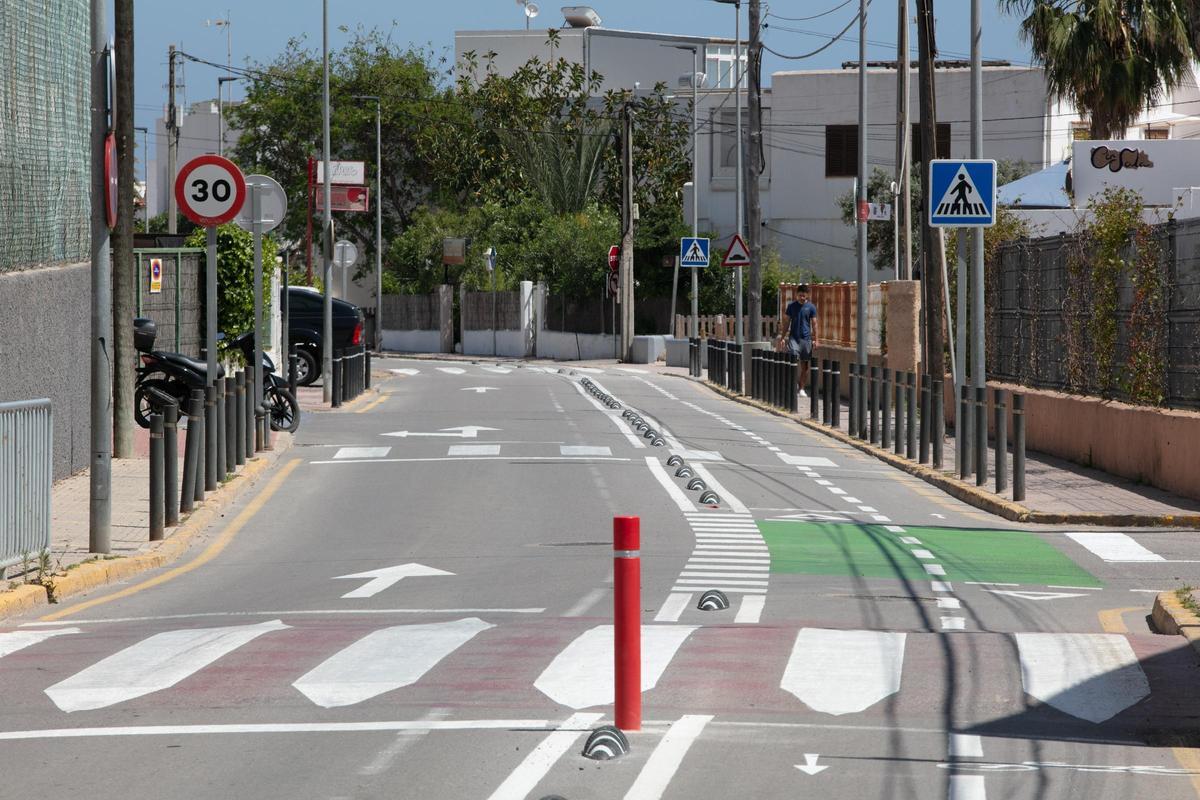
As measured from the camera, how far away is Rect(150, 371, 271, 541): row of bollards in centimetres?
1441

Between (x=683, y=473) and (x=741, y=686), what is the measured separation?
11171mm

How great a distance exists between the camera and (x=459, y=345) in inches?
2766

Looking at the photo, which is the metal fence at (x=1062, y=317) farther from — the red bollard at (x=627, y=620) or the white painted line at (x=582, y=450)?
the red bollard at (x=627, y=620)

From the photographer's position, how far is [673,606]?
11047mm

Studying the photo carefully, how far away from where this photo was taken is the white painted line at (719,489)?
16844 mm

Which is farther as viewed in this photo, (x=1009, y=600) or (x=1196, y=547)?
(x=1196, y=547)

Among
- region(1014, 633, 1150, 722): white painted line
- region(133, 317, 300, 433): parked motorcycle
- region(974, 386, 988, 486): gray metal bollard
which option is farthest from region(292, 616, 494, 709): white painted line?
region(133, 317, 300, 433): parked motorcycle

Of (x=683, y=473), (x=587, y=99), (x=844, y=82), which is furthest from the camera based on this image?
(x=587, y=99)

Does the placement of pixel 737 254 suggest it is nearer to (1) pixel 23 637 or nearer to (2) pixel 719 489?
(2) pixel 719 489

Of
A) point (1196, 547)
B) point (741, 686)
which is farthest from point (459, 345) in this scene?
point (741, 686)

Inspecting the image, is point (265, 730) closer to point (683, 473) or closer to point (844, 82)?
point (683, 473)

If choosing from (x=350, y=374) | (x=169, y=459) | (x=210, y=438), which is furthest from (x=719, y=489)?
(x=350, y=374)

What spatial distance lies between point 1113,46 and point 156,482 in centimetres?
2978

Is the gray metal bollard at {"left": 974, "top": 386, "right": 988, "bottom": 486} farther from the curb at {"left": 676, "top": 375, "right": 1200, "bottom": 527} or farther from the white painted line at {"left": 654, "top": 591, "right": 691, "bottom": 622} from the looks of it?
the white painted line at {"left": 654, "top": 591, "right": 691, "bottom": 622}
